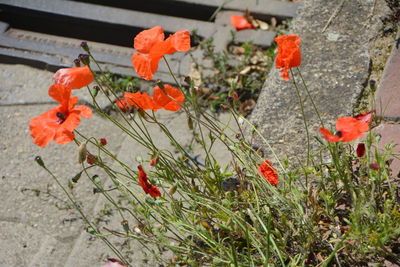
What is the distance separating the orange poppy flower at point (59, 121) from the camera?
2023 millimetres

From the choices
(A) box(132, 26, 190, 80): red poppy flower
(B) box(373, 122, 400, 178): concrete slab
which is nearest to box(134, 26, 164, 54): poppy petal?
(A) box(132, 26, 190, 80): red poppy flower

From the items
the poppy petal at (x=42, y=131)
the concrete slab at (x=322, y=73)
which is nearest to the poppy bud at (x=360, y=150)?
the concrete slab at (x=322, y=73)

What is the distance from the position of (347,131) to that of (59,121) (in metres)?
0.88

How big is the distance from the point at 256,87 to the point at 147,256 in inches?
44.6

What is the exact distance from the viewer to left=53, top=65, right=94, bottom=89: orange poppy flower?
1991mm

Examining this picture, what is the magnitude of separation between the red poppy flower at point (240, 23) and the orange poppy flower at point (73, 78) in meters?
1.70

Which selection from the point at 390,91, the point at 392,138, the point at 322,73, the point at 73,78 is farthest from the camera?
the point at 322,73

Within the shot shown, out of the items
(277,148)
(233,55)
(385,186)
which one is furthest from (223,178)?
(233,55)

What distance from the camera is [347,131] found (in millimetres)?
1843

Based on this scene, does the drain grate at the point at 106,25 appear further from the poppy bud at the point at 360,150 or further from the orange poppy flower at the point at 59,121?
the poppy bud at the point at 360,150

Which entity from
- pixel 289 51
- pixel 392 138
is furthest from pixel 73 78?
pixel 392 138

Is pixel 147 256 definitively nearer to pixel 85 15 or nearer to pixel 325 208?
pixel 325 208

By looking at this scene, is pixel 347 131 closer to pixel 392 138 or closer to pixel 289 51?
pixel 289 51

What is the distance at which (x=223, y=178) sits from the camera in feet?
7.71
